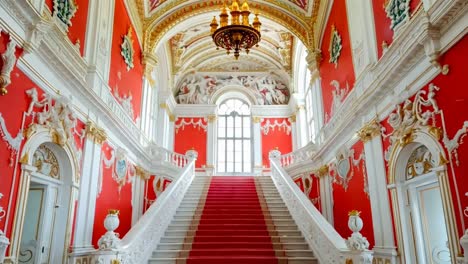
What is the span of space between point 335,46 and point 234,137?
860cm

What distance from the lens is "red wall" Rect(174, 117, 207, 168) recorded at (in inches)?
658

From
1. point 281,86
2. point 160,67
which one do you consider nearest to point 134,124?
point 160,67

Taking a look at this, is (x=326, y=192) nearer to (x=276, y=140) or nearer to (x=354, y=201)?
(x=354, y=201)

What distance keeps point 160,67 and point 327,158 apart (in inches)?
349

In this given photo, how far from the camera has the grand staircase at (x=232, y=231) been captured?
21.1ft

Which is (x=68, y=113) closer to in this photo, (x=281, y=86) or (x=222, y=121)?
(x=222, y=121)

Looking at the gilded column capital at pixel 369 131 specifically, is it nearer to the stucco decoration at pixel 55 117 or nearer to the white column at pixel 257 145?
the stucco decoration at pixel 55 117

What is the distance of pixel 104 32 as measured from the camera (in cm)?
857

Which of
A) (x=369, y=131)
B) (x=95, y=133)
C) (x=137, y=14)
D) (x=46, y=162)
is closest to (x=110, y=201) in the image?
(x=95, y=133)

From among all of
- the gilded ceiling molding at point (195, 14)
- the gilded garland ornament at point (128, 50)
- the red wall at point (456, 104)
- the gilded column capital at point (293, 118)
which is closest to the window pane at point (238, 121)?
the gilded column capital at point (293, 118)

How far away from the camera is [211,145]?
16891 mm

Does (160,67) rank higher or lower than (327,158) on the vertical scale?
higher

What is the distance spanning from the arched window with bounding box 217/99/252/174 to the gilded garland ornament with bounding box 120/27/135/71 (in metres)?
7.52

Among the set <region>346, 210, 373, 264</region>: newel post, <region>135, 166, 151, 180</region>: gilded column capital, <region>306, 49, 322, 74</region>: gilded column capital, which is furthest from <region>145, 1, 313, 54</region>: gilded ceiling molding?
<region>346, 210, 373, 264</region>: newel post
